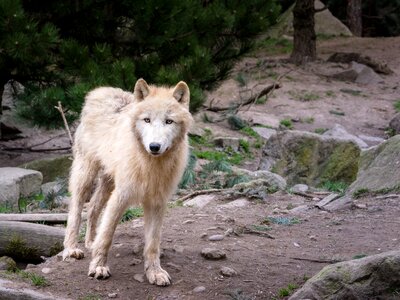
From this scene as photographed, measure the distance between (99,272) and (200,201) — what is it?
9.51ft

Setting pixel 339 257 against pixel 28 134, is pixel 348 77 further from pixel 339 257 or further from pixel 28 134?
pixel 339 257

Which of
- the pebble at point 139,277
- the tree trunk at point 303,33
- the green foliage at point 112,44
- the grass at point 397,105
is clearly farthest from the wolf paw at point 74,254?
the tree trunk at point 303,33

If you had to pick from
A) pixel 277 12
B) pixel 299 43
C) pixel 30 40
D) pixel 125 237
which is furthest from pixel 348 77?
pixel 125 237

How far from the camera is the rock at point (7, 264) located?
6779 millimetres

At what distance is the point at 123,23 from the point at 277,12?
127 inches

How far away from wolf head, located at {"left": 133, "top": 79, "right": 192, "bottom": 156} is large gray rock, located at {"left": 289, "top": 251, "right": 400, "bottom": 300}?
155 centimetres

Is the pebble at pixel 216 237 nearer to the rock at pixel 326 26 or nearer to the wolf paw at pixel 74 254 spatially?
the wolf paw at pixel 74 254

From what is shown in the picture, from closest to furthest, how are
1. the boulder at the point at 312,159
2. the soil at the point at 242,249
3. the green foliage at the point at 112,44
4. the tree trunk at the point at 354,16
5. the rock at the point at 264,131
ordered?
1. the soil at the point at 242,249
2. the boulder at the point at 312,159
3. the green foliage at the point at 112,44
4. the rock at the point at 264,131
5. the tree trunk at the point at 354,16

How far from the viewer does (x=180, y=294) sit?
5680mm

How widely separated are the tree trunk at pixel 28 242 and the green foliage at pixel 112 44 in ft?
13.8

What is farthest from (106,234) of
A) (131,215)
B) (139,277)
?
(131,215)

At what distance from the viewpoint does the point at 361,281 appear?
5.20 meters

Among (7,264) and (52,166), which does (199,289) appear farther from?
(52,166)

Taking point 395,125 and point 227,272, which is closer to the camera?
point 227,272
